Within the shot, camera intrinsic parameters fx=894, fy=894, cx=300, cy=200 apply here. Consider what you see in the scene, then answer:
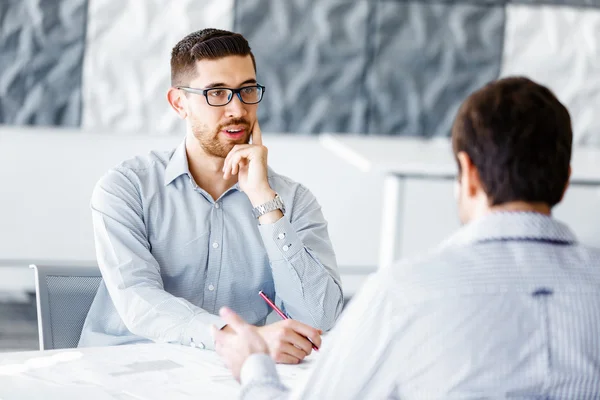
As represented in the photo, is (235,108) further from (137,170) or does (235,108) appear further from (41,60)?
(41,60)

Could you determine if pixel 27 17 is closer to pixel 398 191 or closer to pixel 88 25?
pixel 88 25

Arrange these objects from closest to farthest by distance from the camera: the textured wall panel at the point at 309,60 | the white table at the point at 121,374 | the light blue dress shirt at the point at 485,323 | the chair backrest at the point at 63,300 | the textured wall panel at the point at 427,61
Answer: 1. the light blue dress shirt at the point at 485,323
2. the white table at the point at 121,374
3. the chair backrest at the point at 63,300
4. the textured wall panel at the point at 309,60
5. the textured wall panel at the point at 427,61

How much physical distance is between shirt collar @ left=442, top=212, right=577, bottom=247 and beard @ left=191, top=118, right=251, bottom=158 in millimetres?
1267

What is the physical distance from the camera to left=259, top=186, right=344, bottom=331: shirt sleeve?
220 centimetres

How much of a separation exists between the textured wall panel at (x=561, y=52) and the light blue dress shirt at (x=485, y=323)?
4.23 meters

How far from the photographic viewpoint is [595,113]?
17.7 ft

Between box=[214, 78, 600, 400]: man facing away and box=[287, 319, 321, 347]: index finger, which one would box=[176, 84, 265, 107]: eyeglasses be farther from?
box=[214, 78, 600, 400]: man facing away

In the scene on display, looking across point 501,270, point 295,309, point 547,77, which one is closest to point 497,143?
point 501,270

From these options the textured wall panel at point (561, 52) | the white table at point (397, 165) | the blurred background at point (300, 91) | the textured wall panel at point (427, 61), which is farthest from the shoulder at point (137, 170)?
the textured wall panel at point (561, 52)

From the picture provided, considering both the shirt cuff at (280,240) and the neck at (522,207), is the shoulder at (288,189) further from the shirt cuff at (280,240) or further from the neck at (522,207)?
the neck at (522,207)

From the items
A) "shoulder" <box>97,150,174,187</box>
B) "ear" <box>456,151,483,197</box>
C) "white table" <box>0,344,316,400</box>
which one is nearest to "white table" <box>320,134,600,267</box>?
"shoulder" <box>97,150,174,187</box>

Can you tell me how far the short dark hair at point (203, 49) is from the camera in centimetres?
243

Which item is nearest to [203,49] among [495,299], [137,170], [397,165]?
[137,170]

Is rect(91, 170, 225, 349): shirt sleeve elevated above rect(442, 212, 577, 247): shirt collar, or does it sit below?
below
